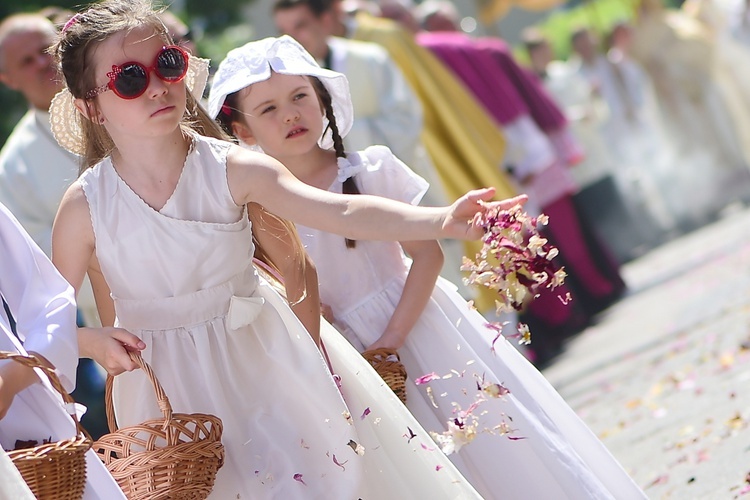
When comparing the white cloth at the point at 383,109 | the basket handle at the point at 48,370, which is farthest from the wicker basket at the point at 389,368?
the white cloth at the point at 383,109

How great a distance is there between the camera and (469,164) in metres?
8.96

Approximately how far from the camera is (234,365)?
3.46 metres

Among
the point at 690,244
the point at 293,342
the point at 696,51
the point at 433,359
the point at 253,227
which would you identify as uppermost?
the point at 253,227

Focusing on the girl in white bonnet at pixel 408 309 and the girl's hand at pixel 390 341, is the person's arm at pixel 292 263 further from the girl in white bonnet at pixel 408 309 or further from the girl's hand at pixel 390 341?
the girl's hand at pixel 390 341

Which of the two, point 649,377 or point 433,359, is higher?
point 433,359

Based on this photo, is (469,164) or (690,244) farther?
(690,244)

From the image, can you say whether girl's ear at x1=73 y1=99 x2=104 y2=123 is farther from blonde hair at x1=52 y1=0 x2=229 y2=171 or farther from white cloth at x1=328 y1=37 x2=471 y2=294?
white cloth at x1=328 y1=37 x2=471 y2=294

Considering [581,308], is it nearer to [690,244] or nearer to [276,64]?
[690,244]

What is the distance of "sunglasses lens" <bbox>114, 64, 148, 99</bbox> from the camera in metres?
3.33

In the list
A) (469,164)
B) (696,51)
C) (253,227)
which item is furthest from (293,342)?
(696,51)

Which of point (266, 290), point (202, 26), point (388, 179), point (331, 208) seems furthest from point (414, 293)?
point (202, 26)

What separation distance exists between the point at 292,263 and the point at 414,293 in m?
0.44

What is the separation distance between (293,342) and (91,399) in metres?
5.97

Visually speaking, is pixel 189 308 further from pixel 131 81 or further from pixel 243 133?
pixel 243 133
